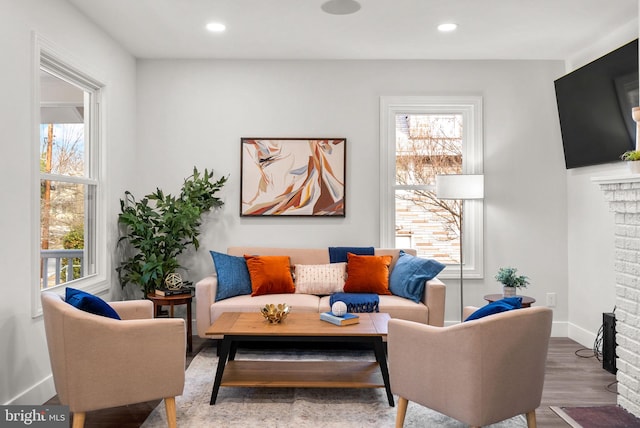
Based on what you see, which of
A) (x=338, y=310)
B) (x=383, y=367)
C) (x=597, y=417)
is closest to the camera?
(x=597, y=417)

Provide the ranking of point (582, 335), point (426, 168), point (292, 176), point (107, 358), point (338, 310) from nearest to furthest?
point (107, 358), point (338, 310), point (582, 335), point (292, 176), point (426, 168)

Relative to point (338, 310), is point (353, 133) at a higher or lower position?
higher

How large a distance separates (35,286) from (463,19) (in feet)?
11.4

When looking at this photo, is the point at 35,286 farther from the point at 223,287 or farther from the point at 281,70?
the point at 281,70

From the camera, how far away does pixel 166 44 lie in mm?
4258

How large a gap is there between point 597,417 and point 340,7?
308cm

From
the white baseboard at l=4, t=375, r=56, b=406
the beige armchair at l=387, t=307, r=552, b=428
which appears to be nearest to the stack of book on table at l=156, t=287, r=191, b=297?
the white baseboard at l=4, t=375, r=56, b=406

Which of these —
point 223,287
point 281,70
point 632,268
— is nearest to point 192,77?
point 281,70

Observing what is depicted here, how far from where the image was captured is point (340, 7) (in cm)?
346

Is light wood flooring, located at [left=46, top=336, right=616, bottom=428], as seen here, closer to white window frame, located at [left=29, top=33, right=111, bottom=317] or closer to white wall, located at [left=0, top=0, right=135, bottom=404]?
white wall, located at [left=0, top=0, right=135, bottom=404]

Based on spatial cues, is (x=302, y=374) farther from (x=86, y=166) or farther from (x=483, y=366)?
(x=86, y=166)

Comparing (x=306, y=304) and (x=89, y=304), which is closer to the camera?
(x=89, y=304)

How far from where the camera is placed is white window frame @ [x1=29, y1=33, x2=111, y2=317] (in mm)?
2947

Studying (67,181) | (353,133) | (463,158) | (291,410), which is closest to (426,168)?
(463,158)
